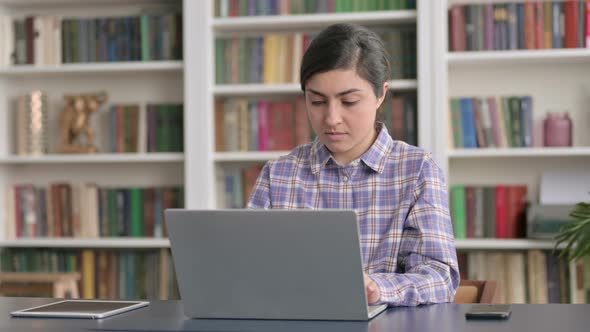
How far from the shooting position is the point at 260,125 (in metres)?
3.65

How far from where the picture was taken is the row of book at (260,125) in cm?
363

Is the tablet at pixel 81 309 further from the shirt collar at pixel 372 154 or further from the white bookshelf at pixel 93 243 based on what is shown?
the white bookshelf at pixel 93 243

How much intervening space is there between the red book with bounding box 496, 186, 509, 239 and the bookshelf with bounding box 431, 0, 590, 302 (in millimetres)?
62

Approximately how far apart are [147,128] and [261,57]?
59 cm

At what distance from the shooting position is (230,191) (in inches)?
146

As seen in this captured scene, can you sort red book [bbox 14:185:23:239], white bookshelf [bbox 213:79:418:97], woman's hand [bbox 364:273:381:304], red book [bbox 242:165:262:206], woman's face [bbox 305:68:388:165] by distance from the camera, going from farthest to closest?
red book [bbox 14:185:23:239] < red book [bbox 242:165:262:206] < white bookshelf [bbox 213:79:418:97] < woman's face [bbox 305:68:388:165] < woman's hand [bbox 364:273:381:304]

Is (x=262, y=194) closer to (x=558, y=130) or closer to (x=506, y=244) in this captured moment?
(x=506, y=244)

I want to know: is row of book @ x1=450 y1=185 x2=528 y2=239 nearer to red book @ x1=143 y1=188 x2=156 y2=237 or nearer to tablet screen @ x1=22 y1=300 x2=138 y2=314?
red book @ x1=143 y1=188 x2=156 y2=237

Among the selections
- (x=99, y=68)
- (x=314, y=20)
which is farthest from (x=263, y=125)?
(x=99, y=68)

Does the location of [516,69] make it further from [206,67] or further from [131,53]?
[131,53]

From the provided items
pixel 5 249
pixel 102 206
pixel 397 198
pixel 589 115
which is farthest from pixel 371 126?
pixel 5 249

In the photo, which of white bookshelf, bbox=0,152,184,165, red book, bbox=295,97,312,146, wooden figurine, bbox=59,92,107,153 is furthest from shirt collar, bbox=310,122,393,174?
wooden figurine, bbox=59,92,107,153

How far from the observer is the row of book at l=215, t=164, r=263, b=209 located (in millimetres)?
3674

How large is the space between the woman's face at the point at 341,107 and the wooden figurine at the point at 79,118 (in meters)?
2.09
